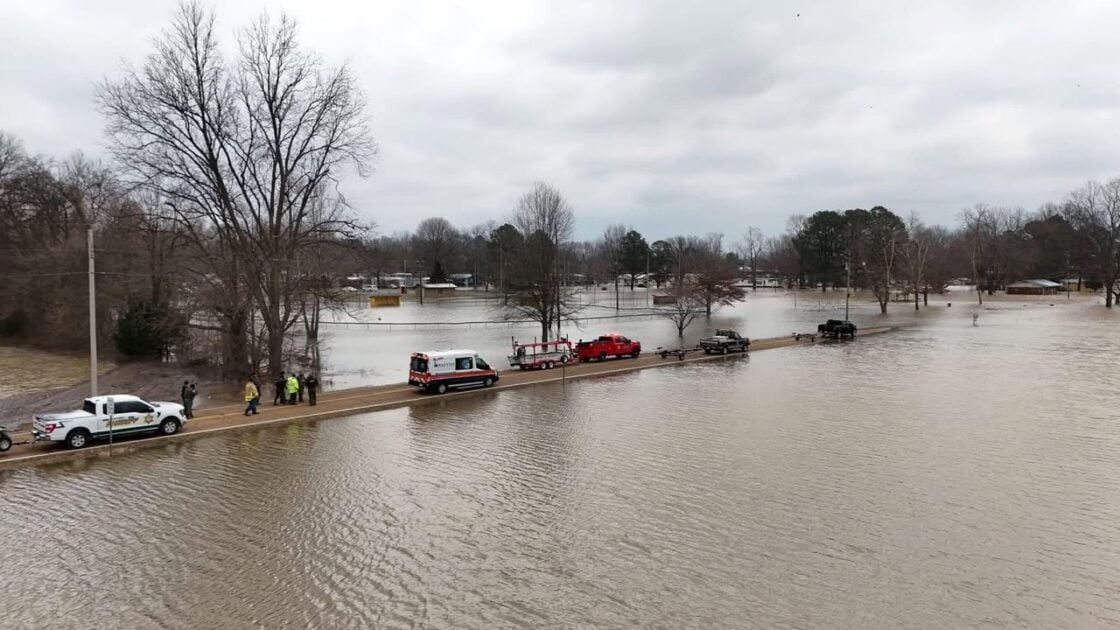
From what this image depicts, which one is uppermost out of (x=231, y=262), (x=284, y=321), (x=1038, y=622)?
(x=231, y=262)

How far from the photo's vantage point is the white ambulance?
28.7 m

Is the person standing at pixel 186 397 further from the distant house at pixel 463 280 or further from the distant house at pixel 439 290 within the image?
the distant house at pixel 463 280

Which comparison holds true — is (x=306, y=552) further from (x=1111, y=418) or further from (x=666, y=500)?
(x=1111, y=418)

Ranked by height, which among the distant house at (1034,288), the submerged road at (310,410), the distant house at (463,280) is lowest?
the submerged road at (310,410)

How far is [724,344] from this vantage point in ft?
145

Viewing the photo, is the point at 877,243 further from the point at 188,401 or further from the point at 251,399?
the point at 188,401

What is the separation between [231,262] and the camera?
1309 inches

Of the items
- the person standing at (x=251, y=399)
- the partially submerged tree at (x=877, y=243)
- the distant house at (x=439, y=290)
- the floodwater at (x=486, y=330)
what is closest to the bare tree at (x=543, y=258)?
the floodwater at (x=486, y=330)

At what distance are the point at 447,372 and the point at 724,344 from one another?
2288 centimetres

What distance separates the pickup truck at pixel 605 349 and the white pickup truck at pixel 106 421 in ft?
77.9

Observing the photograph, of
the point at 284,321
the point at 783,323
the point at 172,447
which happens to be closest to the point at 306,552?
the point at 172,447

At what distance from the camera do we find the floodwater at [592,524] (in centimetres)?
1017

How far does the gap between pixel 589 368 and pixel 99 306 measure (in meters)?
33.0

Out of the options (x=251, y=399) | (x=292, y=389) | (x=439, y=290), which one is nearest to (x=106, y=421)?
(x=251, y=399)
